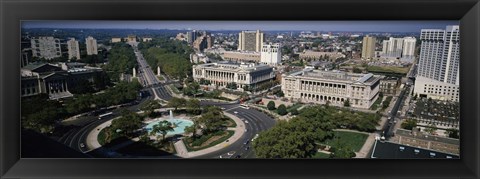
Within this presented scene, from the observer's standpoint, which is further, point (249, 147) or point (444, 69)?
point (249, 147)

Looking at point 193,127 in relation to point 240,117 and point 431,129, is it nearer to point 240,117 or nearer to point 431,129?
point 240,117

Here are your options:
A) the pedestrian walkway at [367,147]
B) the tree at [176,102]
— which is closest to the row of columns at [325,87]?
the pedestrian walkway at [367,147]

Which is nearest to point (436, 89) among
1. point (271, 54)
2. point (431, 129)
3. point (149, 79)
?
point (431, 129)

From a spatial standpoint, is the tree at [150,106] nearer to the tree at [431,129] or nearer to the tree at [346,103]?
the tree at [346,103]

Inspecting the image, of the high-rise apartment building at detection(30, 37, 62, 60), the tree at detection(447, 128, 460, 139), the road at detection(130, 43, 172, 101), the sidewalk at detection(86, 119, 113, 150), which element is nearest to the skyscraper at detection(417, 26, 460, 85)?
the tree at detection(447, 128, 460, 139)
